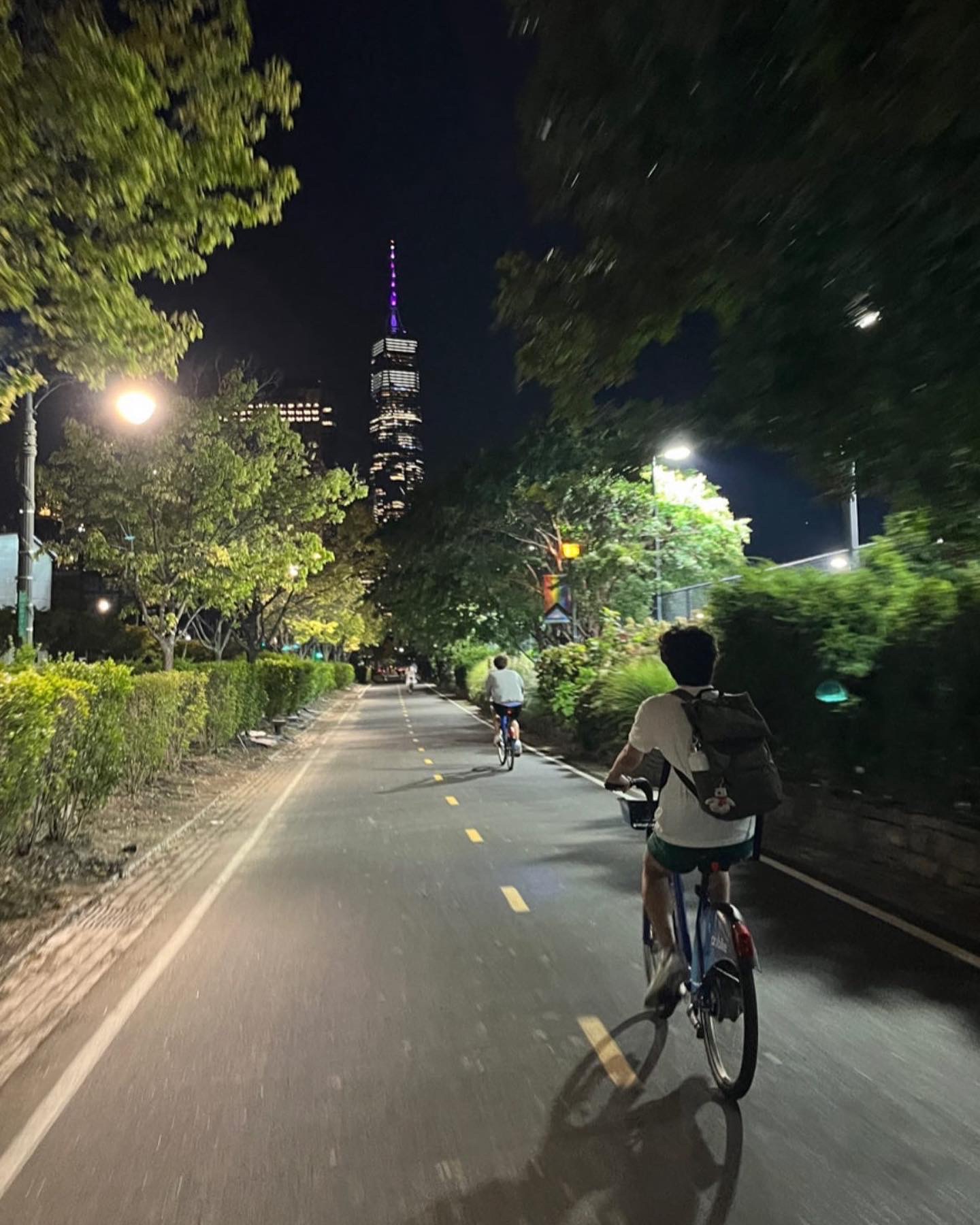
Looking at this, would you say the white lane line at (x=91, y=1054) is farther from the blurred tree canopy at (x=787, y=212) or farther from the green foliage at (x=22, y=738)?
the blurred tree canopy at (x=787, y=212)

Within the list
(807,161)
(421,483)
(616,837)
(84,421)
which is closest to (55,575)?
(421,483)

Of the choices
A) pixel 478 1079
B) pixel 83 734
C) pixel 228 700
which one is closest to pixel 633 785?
pixel 478 1079

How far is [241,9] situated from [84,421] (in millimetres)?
16655

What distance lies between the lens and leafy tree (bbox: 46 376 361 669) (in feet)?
72.2

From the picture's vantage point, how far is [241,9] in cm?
718

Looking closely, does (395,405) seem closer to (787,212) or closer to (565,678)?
(565,678)

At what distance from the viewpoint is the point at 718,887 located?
479cm

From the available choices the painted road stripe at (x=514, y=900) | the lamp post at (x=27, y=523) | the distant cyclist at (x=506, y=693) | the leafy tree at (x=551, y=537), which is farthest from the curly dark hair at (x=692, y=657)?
the leafy tree at (x=551, y=537)

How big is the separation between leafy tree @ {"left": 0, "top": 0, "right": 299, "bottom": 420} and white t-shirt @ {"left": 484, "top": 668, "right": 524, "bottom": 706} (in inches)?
473

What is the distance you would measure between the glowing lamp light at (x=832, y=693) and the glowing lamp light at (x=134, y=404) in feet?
29.8

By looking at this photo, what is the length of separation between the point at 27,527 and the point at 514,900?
1014cm

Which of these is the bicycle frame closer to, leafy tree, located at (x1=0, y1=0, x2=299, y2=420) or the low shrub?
leafy tree, located at (x1=0, y1=0, x2=299, y2=420)

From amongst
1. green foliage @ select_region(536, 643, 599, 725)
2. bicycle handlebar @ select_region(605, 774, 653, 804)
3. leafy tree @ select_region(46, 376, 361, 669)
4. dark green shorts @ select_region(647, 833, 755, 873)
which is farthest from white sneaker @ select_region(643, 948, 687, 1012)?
leafy tree @ select_region(46, 376, 361, 669)

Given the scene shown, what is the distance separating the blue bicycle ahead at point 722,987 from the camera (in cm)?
437
